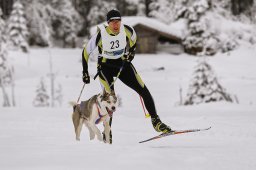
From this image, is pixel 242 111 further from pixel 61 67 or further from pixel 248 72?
pixel 61 67

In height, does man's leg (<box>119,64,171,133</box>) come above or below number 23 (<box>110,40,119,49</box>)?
below

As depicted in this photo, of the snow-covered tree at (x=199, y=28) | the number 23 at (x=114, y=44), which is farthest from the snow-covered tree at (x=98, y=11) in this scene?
the number 23 at (x=114, y=44)

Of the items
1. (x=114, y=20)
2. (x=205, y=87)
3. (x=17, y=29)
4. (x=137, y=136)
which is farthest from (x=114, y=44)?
(x=17, y=29)

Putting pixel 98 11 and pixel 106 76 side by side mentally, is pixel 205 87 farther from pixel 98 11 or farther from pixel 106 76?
pixel 98 11

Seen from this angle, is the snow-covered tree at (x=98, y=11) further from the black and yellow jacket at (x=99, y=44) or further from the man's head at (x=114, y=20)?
the man's head at (x=114, y=20)

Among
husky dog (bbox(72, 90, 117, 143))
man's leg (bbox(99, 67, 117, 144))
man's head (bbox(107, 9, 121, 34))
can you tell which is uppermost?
man's head (bbox(107, 9, 121, 34))

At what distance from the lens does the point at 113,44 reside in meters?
8.26

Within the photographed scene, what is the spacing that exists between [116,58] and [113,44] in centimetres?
32

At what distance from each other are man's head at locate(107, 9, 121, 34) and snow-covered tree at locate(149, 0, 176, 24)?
51.2m

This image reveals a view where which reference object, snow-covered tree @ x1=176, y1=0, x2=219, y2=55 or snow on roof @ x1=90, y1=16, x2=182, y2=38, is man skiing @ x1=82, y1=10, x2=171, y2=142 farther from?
snow on roof @ x1=90, y1=16, x2=182, y2=38

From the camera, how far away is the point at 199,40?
46094mm

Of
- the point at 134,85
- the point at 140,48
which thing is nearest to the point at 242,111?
the point at 134,85

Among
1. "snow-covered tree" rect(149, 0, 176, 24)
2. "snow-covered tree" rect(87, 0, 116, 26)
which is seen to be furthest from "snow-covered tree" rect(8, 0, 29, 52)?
"snow-covered tree" rect(149, 0, 176, 24)

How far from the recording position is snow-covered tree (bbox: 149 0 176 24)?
59000mm
